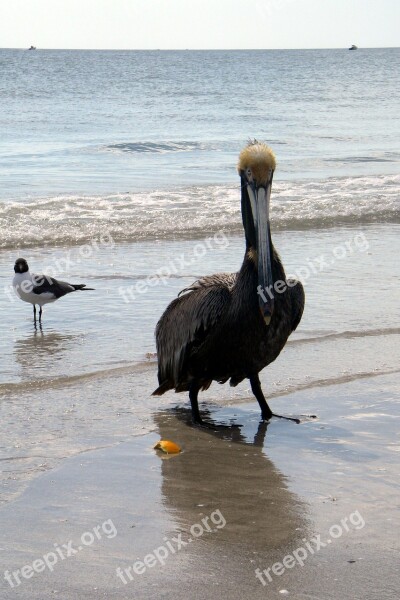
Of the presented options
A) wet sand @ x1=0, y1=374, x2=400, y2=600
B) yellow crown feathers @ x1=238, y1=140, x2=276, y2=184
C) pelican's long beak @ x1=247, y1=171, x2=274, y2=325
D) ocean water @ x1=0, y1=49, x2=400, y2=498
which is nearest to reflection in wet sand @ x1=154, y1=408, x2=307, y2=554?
wet sand @ x1=0, y1=374, x2=400, y2=600

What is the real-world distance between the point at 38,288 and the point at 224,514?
12.9ft

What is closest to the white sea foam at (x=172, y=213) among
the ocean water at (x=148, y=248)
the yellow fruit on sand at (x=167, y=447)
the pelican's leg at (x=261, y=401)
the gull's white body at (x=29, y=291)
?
the ocean water at (x=148, y=248)

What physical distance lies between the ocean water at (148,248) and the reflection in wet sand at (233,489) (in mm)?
381

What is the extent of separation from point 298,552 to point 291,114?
30.6 m

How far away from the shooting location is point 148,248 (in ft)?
34.8

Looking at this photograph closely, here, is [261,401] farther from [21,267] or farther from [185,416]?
[21,267]

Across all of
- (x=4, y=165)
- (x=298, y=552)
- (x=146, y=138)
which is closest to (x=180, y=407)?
(x=298, y=552)

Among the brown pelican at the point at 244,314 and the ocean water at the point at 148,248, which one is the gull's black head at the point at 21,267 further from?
the brown pelican at the point at 244,314

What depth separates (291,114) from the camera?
3316cm

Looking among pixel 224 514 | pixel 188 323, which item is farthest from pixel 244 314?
pixel 224 514

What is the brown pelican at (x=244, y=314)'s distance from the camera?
479cm

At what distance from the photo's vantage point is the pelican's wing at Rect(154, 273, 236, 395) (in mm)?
4973

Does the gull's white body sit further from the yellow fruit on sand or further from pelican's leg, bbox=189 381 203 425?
the yellow fruit on sand

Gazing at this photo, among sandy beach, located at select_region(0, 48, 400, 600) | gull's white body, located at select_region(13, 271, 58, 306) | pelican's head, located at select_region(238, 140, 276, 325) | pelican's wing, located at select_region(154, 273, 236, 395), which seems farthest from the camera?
gull's white body, located at select_region(13, 271, 58, 306)
